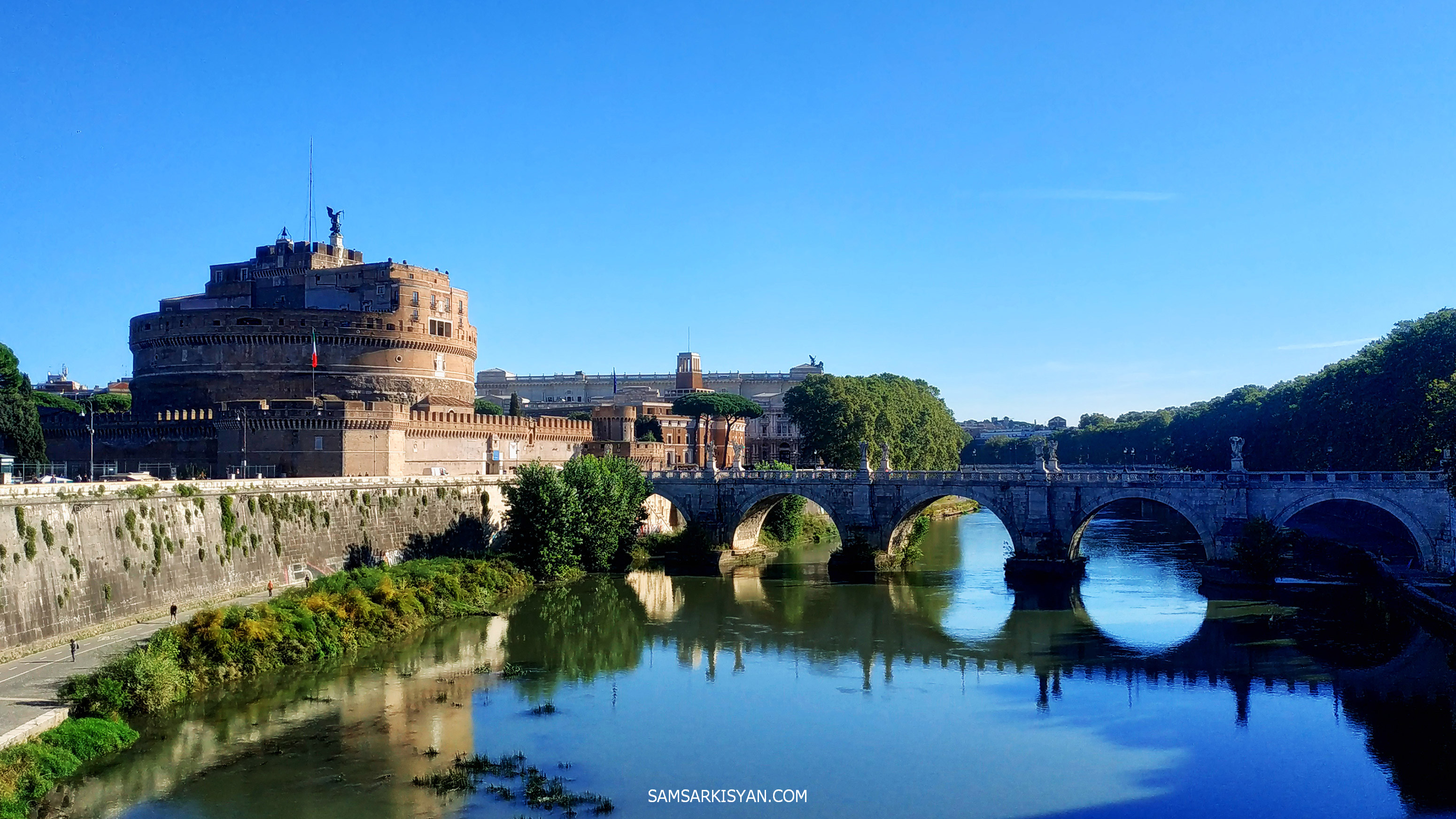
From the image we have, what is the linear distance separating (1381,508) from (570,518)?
30.4 m

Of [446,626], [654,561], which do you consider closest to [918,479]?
[654,561]

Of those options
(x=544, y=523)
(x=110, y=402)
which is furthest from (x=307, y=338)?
(x=110, y=402)

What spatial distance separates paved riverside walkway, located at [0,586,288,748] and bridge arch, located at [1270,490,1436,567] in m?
37.7

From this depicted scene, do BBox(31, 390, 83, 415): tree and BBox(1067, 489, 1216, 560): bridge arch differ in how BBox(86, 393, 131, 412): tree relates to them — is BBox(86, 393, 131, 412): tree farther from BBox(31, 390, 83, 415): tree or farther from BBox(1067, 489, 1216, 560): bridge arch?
BBox(1067, 489, 1216, 560): bridge arch

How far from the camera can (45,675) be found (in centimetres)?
2398

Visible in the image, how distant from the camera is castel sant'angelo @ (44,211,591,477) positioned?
48406mm

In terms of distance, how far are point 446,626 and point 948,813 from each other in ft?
68.2

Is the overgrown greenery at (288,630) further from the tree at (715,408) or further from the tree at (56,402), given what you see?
the tree at (715,408)

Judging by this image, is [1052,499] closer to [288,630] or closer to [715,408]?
[288,630]

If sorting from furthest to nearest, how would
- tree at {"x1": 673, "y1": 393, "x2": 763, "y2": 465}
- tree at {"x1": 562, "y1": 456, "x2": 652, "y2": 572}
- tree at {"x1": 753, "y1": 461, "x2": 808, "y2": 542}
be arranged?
tree at {"x1": 673, "y1": 393, "x2": 763, "y2": 465}
tree at {"x1": 753, "y1": 461, "x2": 808, "y2": 542}
tree at {"x1": 562, "y1": 456, "x2": 652, "y2": 572}

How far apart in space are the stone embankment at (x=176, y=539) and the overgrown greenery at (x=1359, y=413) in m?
37.5

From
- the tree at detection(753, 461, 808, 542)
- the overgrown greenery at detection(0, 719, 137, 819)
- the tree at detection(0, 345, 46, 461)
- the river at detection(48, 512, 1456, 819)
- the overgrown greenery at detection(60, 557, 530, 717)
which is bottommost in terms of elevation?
the river at detection(48, 512, 1456, 819)

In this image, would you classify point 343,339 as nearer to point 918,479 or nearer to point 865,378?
point 918,479

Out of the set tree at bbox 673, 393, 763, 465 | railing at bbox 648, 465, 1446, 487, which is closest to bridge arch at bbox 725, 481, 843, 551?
railing at bbox 648, 465, 1446, 487
